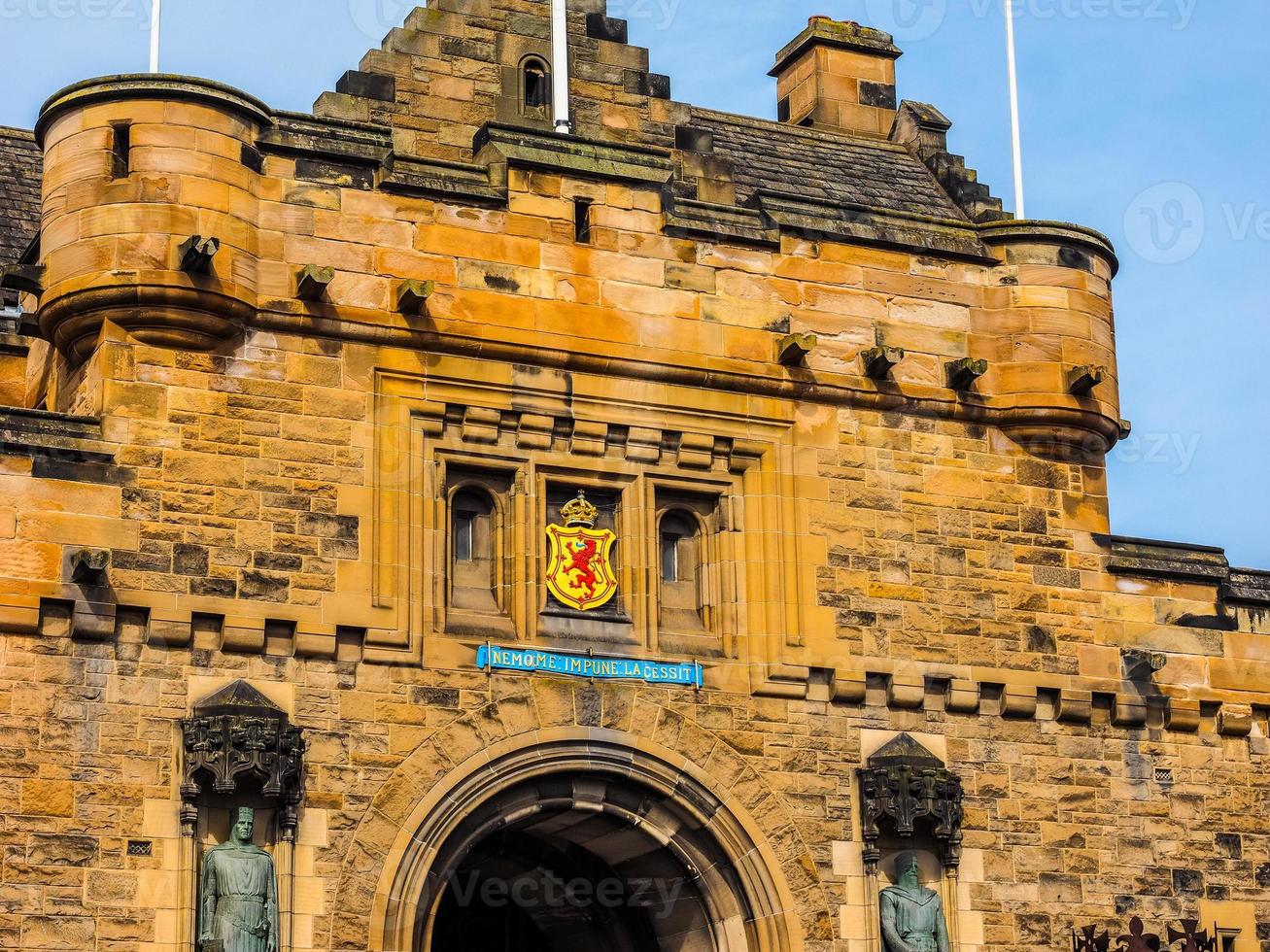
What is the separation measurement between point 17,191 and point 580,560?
26.0ft

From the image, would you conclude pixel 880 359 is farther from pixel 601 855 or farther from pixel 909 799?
pixel 601 855

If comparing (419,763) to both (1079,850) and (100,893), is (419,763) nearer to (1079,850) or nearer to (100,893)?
(100,893)

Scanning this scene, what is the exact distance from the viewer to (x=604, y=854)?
24938mm

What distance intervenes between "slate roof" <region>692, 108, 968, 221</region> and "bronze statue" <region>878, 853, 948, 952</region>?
7512 mm

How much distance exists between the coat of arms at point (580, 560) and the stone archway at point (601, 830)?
118cm

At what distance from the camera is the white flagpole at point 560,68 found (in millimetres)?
25188

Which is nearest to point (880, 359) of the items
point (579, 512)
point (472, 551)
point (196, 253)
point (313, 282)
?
point (579, 512)

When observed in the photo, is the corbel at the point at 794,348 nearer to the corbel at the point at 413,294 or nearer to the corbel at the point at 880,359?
the corbel at the point at 880,359

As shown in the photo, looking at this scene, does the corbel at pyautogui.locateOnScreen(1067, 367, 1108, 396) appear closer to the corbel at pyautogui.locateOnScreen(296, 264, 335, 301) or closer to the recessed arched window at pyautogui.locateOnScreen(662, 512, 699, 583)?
the recessed arched window at pyautogui.locateOnScreen(662, 512, 699, 583)

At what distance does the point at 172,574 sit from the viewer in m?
22.4

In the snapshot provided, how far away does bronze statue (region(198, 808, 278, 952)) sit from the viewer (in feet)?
71.1

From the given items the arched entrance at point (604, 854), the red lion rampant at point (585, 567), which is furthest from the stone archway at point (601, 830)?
the red lion rampant at point (585, 567)

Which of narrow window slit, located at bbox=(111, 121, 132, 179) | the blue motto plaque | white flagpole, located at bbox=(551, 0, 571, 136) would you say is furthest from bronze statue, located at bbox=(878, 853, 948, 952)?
narrow window slit, located at bbox=(111, 121, 132, 179)

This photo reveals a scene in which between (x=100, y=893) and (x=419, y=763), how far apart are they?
2832 millimetres
